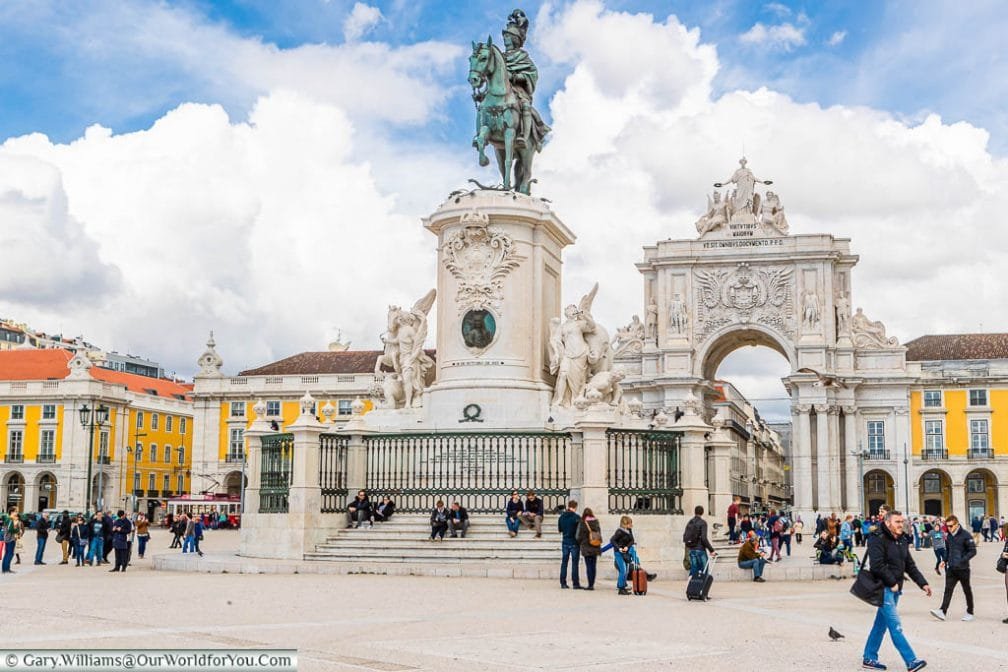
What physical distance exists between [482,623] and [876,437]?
2763 inches

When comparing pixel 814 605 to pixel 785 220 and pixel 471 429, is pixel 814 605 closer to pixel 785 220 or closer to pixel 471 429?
pixel 471 429

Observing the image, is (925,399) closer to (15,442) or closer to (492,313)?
(15,442)

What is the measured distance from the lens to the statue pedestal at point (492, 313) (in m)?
19.4

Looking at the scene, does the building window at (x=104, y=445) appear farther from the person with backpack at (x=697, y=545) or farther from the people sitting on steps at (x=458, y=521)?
the person with backpack at (x=697, y=545)

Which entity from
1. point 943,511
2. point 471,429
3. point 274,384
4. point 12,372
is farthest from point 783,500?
point 471,429

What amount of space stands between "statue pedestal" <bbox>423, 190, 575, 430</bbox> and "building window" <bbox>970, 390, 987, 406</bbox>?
64090 mm

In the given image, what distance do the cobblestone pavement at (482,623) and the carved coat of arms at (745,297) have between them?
207 feet

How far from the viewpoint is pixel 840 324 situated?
78.2 m

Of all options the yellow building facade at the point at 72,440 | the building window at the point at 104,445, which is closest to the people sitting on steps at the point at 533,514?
the yellow building facade at the point at 72,440

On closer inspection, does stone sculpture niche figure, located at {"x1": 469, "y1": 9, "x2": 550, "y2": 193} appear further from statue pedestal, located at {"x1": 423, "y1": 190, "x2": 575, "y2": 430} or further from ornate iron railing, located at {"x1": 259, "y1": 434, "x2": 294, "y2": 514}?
ornate iron railing, located at {"x1": 259, "y1": 434, "x2": 294, "y2": 514}

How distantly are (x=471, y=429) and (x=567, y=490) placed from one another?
175 cm

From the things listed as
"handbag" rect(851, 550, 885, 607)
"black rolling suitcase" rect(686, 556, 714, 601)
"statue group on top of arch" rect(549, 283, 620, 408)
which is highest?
"statue group on top of arch" rect(549, 283, 620, 408)

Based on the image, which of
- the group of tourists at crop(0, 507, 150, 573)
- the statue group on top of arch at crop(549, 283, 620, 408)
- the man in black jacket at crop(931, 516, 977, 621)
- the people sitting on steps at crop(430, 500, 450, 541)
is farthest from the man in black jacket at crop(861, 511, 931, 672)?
the group of tourists at crop(0, 507, 150, 573)

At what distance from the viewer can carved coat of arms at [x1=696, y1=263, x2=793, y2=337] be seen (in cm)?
7850
